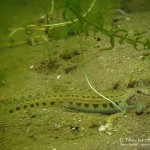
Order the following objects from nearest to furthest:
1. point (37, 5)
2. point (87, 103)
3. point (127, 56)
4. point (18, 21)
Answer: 1. point (87, 103)
2. point (127, 56)
3. point (18, 21)
4. point (37, 5)

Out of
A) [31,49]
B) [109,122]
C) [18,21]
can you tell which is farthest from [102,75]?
[18,21]

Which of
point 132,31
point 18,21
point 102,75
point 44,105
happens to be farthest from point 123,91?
point 18,21

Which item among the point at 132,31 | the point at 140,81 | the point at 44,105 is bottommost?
the point at 44,105

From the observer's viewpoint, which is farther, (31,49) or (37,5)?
(37,5)

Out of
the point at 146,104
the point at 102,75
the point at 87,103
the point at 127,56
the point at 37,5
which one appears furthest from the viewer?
the point at 37,5

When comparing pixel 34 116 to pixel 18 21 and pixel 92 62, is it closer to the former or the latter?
pixel 92 62

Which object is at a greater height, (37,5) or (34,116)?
(37,5)

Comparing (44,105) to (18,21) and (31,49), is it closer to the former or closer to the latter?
(31,49)

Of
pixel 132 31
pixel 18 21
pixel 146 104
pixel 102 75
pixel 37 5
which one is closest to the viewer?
pixel 146 104

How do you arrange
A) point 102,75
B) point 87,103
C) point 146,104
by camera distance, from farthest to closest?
point 102,75 < point 87,103 < point 146,104
